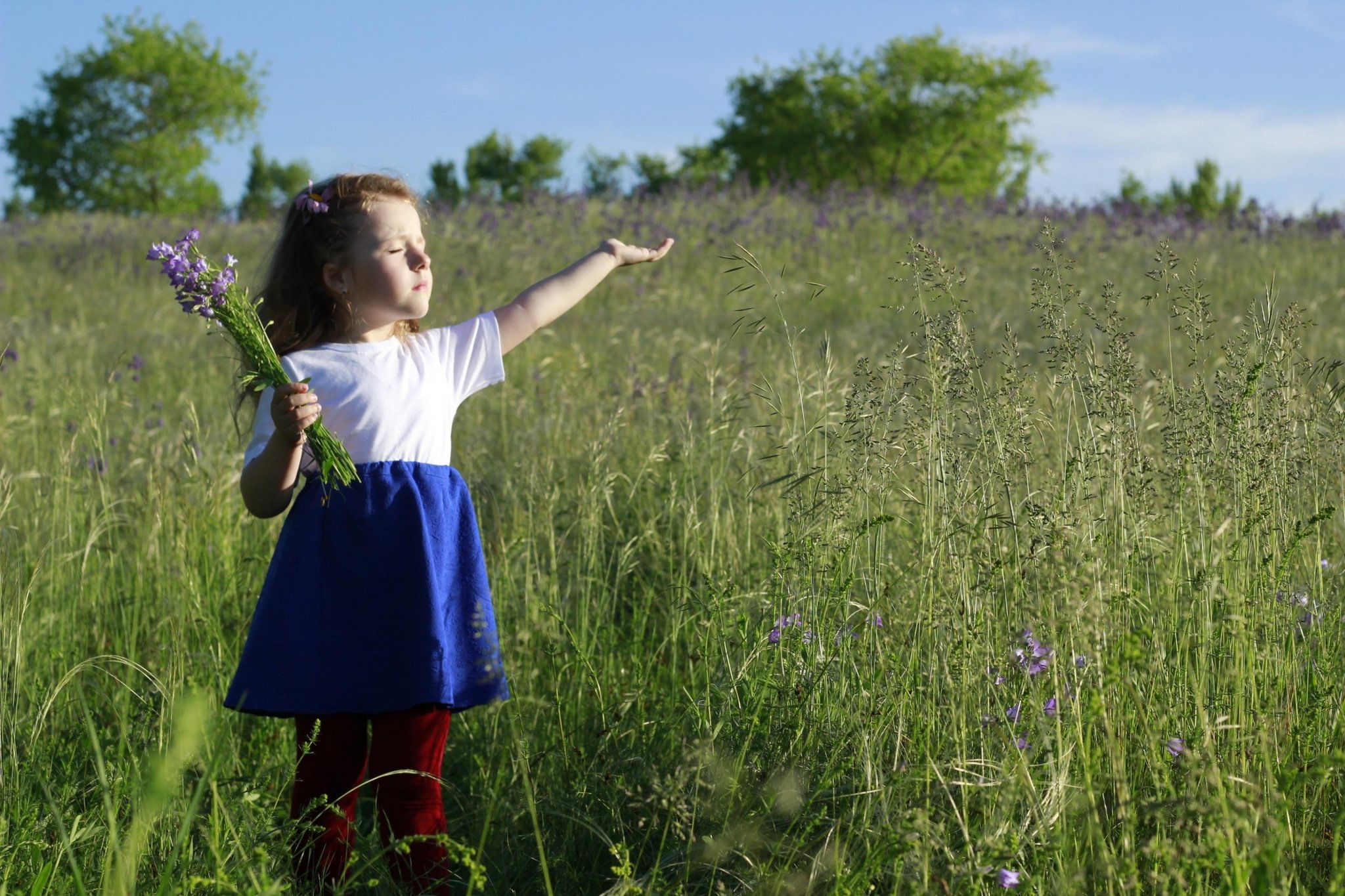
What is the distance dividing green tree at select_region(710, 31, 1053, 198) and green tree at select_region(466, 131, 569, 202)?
10116 mm

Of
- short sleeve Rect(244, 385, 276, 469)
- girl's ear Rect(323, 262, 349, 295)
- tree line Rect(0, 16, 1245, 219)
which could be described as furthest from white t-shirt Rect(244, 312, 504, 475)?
tree line Rect(0, 16, 1245, 219)

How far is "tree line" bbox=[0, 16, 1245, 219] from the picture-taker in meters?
28.9

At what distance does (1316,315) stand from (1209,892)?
797 cm

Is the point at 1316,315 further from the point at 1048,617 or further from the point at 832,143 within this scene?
the point at 832,143

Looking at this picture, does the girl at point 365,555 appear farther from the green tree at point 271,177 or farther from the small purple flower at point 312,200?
the green tree at point 271,177

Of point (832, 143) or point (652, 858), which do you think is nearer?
point (652, 858)

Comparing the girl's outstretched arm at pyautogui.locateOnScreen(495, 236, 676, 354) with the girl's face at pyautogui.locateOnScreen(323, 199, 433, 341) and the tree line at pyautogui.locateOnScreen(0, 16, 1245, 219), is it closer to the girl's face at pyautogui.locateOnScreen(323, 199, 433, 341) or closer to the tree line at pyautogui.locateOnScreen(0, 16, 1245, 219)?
the girl's face at pyautogui.locateOnScreen(323, 199, 433, 341)

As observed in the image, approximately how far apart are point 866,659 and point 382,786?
0.95m

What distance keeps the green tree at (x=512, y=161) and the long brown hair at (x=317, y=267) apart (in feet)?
118

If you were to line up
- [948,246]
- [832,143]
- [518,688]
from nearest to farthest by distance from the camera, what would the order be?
[518,688]
[948,246]
[832,143]

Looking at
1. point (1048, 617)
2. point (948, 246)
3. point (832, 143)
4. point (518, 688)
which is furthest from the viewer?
point (832, 143)

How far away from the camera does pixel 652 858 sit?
6.47 feet

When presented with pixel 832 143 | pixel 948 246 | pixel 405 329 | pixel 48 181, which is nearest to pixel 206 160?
pixel 48 181

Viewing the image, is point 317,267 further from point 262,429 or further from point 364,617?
point 364,617
